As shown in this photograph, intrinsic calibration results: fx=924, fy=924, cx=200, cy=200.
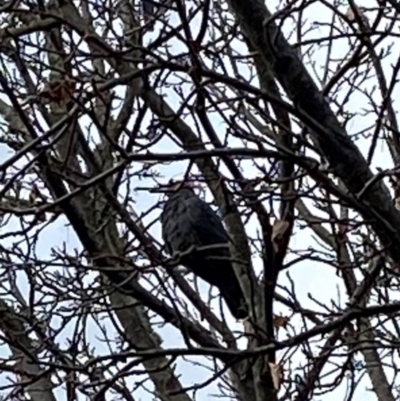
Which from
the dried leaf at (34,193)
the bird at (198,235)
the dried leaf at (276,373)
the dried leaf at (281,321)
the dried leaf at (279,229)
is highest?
the dried leaf at (34,193)

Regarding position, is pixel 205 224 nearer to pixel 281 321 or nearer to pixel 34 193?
pixel 34 193

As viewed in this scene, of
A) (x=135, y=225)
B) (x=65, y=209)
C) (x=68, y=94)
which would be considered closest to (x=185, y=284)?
(x=135, y=225)

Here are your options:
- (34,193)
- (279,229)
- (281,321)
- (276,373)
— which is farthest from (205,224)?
(279,229)

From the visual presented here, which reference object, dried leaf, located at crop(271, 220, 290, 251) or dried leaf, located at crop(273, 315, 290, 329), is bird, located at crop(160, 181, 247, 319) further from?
dried leaf, located at crop(271, 220, 290, 251)

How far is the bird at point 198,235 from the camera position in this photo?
151 inches

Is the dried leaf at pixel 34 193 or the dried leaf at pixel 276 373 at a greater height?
the dried leaf at pixel 34 193

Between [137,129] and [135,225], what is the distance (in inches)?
17.7

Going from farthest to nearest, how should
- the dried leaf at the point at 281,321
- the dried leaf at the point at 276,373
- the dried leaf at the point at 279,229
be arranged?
the dried leaf at the point at 281,321
the dried leaf at the point at 276,373
the dried leaf at the point at 279,229

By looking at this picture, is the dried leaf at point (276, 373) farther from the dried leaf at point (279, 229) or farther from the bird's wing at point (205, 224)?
the bird's wing at point (205, 224)

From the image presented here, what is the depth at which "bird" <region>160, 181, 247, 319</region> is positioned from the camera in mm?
3842

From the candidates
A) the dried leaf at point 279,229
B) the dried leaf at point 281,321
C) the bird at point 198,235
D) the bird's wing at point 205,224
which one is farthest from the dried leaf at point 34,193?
the dried leaf at point 279,229

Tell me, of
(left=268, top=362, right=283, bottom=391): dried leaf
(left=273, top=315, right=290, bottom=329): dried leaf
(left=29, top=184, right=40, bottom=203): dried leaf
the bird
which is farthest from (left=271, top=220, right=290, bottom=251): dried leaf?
(left=29, top=184, right=40, bottom=203): dried leaf

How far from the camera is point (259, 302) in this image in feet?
10.7

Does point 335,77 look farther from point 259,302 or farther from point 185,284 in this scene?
point 185,284
